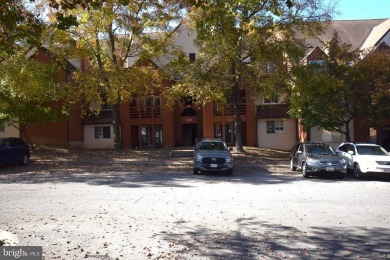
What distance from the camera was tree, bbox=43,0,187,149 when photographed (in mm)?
26203

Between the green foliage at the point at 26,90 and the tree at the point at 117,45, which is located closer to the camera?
the green foliage at the point at 26,90

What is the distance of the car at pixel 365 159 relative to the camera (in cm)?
1861

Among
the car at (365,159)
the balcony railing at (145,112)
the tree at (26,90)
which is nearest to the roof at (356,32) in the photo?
the balcony railing at (145,112)

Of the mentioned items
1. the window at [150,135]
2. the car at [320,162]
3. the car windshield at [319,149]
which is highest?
the window at [150,135]

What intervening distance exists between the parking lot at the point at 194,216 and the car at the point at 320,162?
491mm

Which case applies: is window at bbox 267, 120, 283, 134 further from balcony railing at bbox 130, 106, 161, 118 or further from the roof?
balcony railing at bbox 130, 106, 161, 118

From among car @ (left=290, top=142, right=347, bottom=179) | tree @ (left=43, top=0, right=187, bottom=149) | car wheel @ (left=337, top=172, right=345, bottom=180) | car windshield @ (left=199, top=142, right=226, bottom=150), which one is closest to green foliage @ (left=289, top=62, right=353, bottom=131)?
car @ (left=290, top=142, right=347, bottom=179)

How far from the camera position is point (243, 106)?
38.3 m

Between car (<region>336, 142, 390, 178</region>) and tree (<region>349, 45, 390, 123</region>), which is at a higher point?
tree (<region>349, 45, 390, 123</region>)

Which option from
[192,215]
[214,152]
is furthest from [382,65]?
[192,215]

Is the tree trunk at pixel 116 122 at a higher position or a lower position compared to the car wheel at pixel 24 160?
higher

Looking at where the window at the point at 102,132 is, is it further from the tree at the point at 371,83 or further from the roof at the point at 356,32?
the tree at the point at 371,83

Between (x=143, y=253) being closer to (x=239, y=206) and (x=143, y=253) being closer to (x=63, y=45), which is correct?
(x=239, y=206)

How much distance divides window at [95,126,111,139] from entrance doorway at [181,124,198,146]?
6.93m
